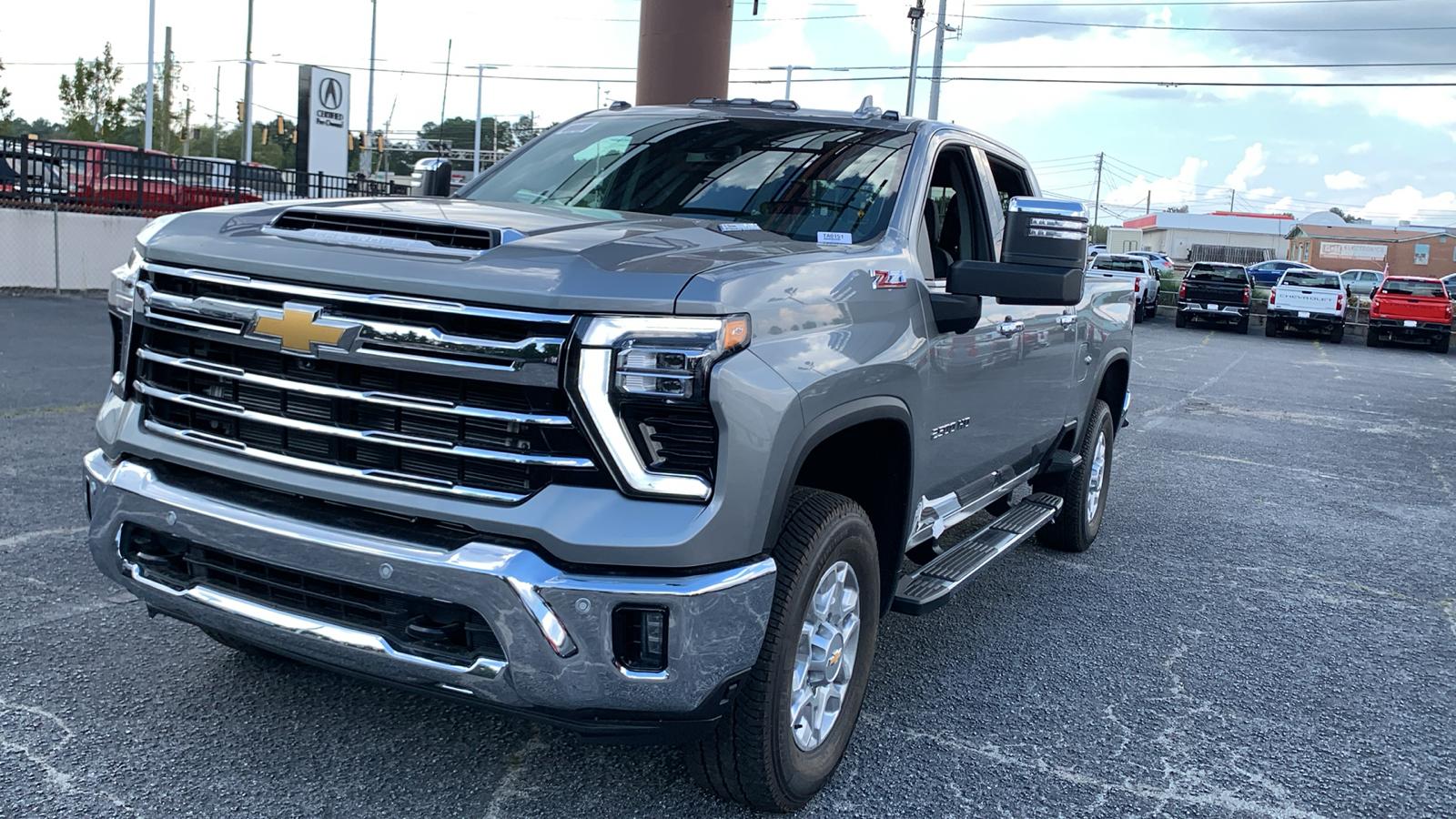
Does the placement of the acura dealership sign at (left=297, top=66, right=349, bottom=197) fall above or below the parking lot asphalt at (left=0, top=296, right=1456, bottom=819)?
above

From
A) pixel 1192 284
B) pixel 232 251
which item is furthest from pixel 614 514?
pixel 1192 284

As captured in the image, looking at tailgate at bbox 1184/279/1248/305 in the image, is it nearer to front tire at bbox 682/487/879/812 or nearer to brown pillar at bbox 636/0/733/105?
brown pillar at bbox 636/0/733/105

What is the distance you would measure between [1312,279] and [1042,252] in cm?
2944

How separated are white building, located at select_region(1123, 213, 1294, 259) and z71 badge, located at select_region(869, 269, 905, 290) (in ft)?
340

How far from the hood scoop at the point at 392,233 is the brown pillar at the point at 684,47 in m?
9.43

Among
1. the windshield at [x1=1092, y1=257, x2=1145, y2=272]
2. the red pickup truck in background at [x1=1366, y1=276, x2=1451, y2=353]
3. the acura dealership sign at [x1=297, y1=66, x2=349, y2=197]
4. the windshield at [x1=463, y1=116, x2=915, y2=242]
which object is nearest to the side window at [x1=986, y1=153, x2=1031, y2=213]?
the windshield at [x1=463, y1=116, x2=915, y2=242]

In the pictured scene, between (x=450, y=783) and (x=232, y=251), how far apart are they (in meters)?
1.53

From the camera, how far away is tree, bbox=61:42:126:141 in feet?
180

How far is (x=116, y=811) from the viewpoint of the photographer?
3.01m

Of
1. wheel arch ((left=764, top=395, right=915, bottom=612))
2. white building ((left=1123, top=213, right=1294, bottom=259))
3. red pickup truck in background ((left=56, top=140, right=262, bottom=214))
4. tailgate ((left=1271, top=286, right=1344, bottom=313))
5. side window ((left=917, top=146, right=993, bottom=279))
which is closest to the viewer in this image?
wheel arch ((left=764, top=395, right=915, bottom=612))

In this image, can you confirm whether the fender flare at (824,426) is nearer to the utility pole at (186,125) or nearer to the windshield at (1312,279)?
the windshield at (1312,279)

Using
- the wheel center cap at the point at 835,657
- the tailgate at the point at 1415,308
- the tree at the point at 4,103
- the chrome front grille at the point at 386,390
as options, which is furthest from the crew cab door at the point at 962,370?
the tree at the point at 4,103

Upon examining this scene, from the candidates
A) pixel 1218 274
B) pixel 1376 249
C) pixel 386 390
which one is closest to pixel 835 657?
pixel 386 390

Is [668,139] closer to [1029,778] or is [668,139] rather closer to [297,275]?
[297,275]
